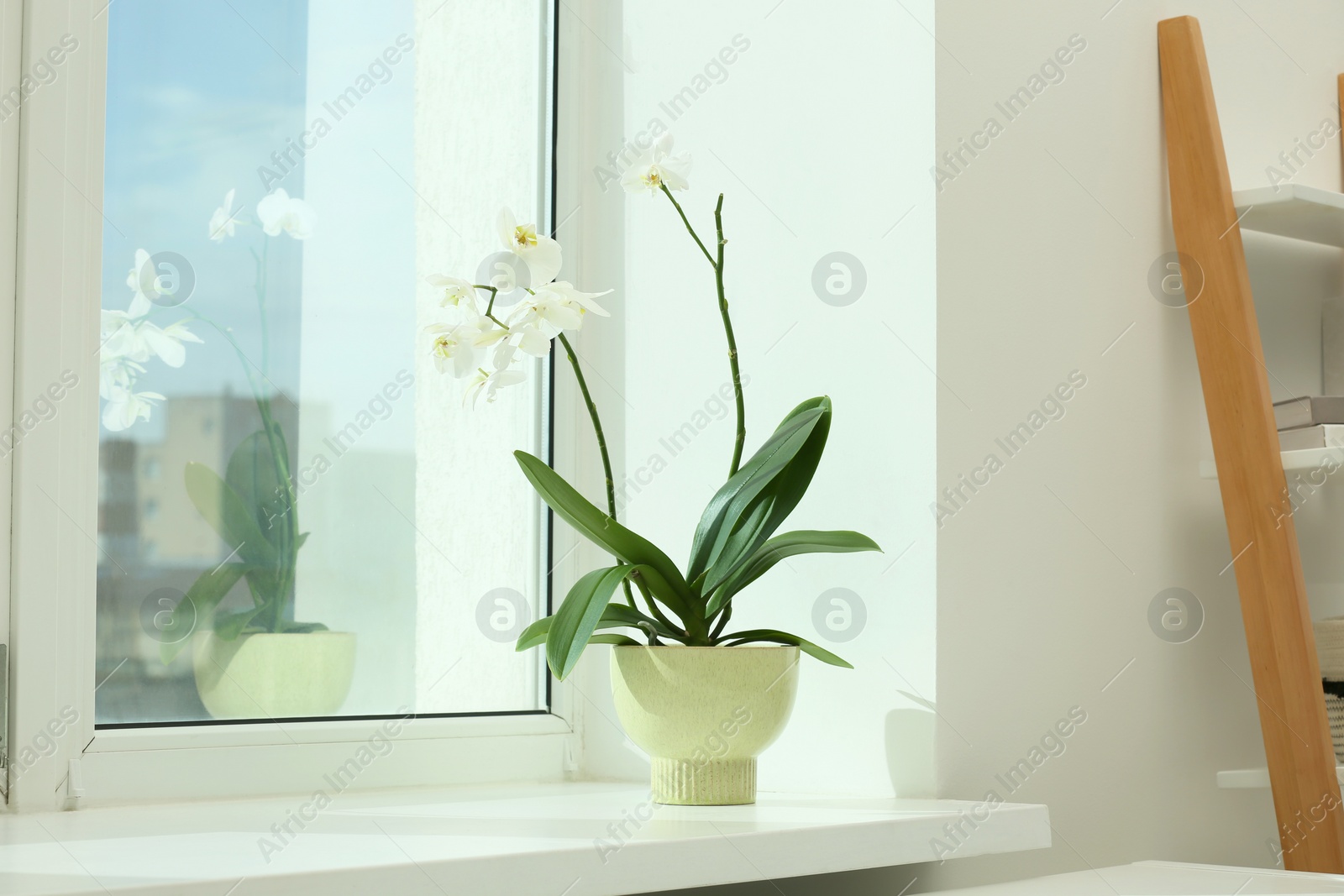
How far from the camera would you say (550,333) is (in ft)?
3.63

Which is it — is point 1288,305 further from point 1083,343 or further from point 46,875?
point 46,875

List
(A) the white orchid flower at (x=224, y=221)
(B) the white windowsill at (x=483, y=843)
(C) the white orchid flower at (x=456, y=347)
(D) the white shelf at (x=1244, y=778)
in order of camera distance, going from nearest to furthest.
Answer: (B) the white windowsill at (x=483, y=843)
(C) the white orchid flower at (x=456, y=347)
(A) the white orchid flower at (x=224, y=221)
(D) the white shelf at (x=1244, y=778)

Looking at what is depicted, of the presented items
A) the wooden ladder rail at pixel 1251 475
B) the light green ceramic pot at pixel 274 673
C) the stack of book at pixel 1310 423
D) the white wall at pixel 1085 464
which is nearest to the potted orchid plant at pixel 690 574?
the white wall at pixel 1085 464

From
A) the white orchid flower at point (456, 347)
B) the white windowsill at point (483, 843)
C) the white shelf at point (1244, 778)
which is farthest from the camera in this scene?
the white shelf at point (1244, 778)

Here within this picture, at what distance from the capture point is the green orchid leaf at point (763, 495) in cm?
109

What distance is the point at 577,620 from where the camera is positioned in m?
1.03

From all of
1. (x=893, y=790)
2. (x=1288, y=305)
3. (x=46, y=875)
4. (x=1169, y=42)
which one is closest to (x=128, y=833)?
(x=46, y=875)

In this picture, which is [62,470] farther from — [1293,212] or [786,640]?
[1293,212]

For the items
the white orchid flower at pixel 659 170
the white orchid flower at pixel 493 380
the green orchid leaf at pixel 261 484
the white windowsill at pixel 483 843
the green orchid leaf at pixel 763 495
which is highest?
the white orchid flower at pixel 659 170

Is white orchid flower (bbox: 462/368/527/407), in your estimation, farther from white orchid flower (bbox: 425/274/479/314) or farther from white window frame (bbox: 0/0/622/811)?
white window frame (bbox: 0/0/622/811)

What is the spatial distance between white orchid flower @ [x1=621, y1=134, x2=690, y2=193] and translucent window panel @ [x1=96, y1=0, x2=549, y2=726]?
344 mm

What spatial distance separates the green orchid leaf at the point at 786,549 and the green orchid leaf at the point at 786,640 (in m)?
0.03

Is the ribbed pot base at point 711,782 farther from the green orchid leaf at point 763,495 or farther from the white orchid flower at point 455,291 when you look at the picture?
the white orchid flower at point 455,291

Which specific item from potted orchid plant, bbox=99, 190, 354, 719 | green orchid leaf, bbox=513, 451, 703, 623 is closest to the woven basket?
green orchid leaf, bbox=513, 451, 703, 623
